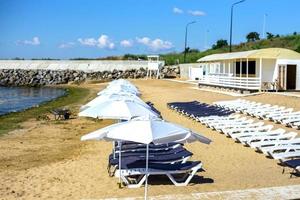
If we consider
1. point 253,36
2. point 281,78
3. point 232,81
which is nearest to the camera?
point 281,78

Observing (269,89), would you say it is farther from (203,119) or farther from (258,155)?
(258,155)

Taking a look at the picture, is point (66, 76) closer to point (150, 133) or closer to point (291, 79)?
point (291, 79)

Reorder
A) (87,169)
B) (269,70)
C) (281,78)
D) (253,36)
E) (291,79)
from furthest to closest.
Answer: (253,36) → (291,79) → (269,70) → (281,78) → (87,169)

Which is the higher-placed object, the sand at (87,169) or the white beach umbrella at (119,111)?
the white beach umbrella at (119,111)

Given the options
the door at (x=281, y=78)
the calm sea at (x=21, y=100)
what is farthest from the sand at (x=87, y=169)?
the calm sea at (x=21, y=100)

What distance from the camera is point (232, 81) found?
3725 centimetres

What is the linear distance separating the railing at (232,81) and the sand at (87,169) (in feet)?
53.2

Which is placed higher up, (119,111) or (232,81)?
(119,111)

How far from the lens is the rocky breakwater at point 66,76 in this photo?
236ft

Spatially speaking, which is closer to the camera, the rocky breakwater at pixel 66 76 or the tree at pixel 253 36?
the rocky breakwater at pixel 66 76

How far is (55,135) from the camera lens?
18406 mm

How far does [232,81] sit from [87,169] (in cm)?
2661

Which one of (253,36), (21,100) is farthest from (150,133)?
(253,36)

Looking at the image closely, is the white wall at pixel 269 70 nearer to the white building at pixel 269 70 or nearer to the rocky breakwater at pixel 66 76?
the white building at pixel 269 70
